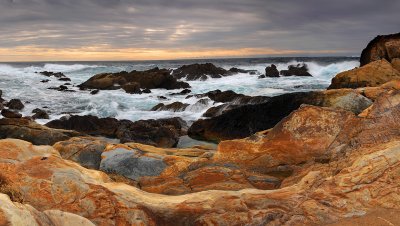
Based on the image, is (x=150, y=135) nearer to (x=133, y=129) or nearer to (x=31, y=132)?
(x=133, y=129)

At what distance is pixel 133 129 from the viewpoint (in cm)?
1479

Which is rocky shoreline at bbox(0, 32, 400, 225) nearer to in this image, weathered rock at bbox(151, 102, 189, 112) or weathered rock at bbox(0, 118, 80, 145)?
weathered rock at bbox(0, 118, 80, 145)

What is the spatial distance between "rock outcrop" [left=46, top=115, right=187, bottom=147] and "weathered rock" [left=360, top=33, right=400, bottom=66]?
1179 cm

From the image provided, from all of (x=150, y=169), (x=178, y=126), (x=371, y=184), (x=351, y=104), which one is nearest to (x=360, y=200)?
(x=371, y=184)

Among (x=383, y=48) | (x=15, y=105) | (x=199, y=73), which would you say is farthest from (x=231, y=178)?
(x=199, y=73)

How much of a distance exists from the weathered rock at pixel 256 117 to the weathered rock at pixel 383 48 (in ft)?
32.8

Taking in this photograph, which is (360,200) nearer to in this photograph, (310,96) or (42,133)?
(310,96)

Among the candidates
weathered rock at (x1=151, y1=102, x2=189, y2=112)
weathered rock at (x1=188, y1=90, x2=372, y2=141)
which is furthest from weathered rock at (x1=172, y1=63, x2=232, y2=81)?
weathered rock at (x1=188, y1=90, x2=372, y2=141)

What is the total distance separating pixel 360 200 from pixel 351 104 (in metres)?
5.96

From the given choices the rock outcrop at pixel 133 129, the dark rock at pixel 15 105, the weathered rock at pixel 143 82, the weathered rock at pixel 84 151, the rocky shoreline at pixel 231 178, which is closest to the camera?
the rocky shoreline at pixel 231 178

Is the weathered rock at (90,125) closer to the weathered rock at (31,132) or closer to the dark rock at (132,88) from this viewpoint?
the weathered rock at (31,132)

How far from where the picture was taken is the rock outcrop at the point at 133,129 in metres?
13.9

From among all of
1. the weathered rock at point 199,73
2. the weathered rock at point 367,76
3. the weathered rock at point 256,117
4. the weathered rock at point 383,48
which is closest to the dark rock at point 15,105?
the weathered rock at point 256,117

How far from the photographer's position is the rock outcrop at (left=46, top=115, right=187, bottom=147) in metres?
13.9
